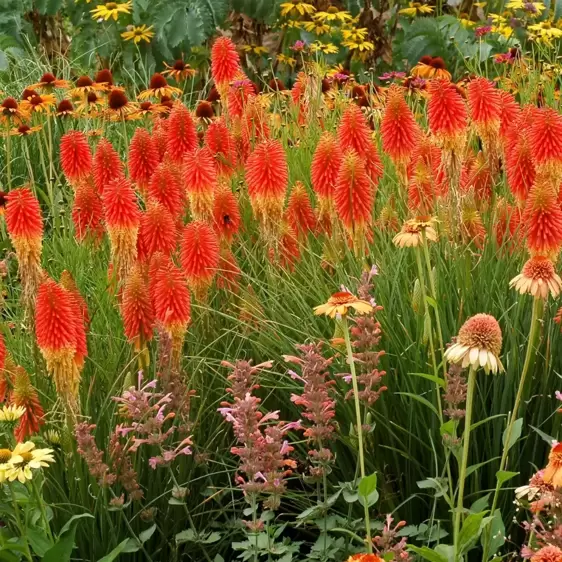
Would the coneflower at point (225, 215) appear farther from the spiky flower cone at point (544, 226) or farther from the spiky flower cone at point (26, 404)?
the spiky flower cone at point (544, 226)

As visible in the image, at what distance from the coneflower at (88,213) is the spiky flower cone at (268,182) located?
63 cm

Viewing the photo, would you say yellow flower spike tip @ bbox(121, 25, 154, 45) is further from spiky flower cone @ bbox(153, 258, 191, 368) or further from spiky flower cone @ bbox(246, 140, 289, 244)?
spiky flower cone @ bbox(153, 258, 191, 368)

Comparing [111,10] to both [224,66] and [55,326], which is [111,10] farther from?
[55,326]

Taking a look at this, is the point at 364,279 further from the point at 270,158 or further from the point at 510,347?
the point at 270,158

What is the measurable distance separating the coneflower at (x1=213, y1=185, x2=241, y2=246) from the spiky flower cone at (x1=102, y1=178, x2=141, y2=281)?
0.38 m

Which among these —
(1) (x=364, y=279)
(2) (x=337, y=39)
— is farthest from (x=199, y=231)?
(2) (x=337, y=39)

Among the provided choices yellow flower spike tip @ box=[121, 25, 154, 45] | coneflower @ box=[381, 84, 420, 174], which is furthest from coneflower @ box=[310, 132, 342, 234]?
yellow flower spike tip @ box=[121, 25, 154, 45]

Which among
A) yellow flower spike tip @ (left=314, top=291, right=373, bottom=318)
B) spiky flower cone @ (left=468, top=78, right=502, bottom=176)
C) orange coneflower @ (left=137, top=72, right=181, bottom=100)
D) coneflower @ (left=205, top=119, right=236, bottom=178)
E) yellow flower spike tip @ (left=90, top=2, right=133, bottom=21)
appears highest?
yellow flower spike tip @ (left=314, top=291, right=373, bottom=318)

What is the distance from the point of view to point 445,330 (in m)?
3.27

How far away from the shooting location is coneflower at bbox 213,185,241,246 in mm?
3717

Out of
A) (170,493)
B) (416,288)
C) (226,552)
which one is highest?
(416,288)

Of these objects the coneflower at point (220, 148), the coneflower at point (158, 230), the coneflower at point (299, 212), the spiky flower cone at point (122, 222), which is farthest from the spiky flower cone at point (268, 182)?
the coneflower at point (220, 148)

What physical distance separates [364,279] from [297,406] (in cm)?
77

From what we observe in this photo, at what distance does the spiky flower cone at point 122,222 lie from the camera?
3.34 metres
